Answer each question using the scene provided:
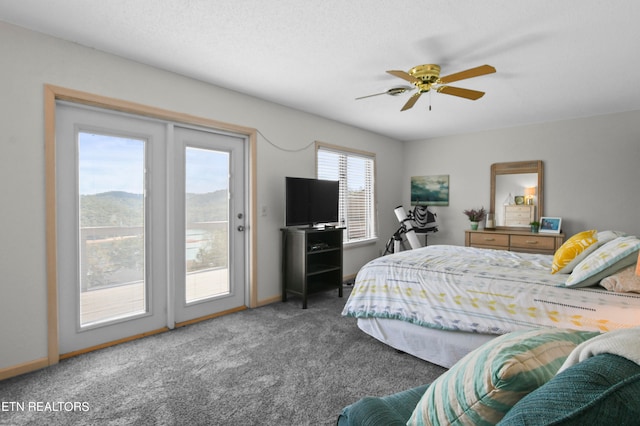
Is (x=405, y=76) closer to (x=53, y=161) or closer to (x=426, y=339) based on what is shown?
(x=426, y=339)

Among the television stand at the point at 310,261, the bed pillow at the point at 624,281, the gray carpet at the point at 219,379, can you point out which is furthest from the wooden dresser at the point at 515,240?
the gray carpet at the point at 219,379

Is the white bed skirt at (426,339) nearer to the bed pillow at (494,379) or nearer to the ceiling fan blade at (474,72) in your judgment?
the bed pillow at (494,379)

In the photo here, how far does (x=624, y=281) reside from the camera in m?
2.01

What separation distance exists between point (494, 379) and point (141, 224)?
10.5ft

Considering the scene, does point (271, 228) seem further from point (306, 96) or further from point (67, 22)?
point (67, 22)

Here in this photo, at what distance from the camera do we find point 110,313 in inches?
116

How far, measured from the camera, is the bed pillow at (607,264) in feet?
6.74

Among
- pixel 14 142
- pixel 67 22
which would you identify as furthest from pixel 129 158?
pixel 67 22

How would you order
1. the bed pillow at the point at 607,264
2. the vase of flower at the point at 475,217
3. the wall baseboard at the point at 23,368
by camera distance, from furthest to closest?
1. the vase of flower at the point at 475,217
2. the wall baseboard at the point at 23,368
3. the bed pillow at the point at 607,264

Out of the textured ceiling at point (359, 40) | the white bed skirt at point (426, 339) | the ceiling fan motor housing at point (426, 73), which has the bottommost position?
the white bed skirt at point (426, 339)

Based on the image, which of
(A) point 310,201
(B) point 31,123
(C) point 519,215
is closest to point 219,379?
(B) point 31,123

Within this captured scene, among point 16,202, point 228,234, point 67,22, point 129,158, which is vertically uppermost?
point 67,22

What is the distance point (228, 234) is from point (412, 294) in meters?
2.17

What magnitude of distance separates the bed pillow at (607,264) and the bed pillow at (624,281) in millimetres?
29
